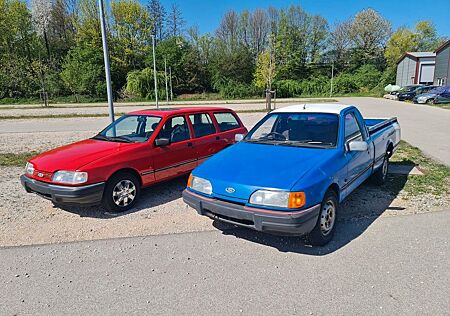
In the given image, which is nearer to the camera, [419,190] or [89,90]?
[419,190]

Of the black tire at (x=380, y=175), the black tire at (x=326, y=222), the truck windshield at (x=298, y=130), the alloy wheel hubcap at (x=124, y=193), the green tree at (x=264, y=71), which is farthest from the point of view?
the green tree at (x=264, y=71)

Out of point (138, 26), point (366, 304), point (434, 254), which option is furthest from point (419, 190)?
point (138, 26)

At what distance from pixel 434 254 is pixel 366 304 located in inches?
53.5

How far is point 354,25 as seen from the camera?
176 feet

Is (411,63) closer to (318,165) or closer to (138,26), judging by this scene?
(138,26)

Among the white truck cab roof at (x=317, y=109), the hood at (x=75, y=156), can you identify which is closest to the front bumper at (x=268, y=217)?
the white truck cab roof at (x=317, y=109)

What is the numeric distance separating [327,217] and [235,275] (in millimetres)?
1314

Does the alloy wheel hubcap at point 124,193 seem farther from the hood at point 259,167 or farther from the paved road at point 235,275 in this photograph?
the hood at point 259,167

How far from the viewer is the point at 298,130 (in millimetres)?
4500

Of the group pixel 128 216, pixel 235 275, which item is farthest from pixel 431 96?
pixel 235 275

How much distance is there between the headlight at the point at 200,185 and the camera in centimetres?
359

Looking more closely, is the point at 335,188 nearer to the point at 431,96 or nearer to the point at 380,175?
the point at 380,175

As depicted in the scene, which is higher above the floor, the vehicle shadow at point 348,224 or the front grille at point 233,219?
the front grille at point 233,219

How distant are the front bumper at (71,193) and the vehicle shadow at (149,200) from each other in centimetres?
41
